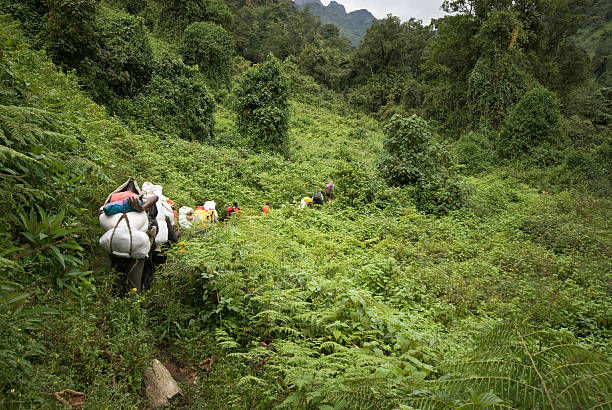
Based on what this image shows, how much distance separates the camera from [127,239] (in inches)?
139

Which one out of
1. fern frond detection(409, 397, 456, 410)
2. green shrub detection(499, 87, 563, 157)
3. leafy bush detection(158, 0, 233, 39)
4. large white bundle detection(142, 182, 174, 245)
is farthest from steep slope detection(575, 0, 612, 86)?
fern frond detection(409, 397, 456, 410)

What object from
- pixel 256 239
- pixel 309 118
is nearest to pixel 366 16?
pixel 309 118

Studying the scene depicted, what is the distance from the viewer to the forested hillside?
7.43ft

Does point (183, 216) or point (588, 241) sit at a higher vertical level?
point (588, 241)

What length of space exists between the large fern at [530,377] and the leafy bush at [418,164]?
9378 millimetres

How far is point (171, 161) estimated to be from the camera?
10.1m

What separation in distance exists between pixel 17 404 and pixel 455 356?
311 centimetres

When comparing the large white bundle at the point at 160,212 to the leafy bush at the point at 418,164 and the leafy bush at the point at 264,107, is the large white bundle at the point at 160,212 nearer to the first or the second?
the leafy bush at the point at 418,164

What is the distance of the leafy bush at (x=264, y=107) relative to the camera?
50.8ft

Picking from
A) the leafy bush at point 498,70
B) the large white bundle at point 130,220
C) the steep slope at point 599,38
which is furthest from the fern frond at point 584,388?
the steep slope at point 599,38

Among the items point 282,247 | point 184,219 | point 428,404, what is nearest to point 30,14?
point 184,219

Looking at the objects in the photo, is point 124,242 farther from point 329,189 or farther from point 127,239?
point 329,189

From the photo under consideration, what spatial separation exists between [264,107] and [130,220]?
12910 mm

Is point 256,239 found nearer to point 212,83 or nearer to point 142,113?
point 142,113
